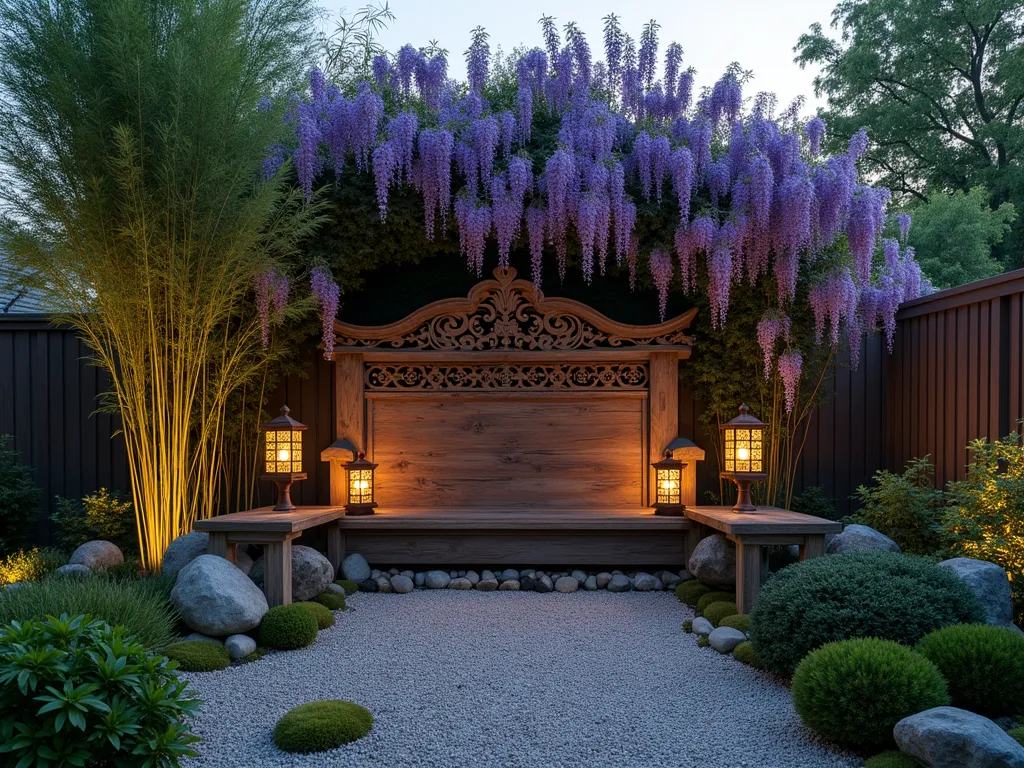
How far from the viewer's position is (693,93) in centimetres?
523

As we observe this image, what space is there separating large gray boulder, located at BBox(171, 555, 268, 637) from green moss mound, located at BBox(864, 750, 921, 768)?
2658mm

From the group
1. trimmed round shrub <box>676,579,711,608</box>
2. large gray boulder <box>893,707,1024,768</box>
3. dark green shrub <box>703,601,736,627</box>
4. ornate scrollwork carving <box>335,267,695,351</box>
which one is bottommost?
trimmed round shrub <box>676,579,711,608</box>

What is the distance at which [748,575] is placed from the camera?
3.86 meters

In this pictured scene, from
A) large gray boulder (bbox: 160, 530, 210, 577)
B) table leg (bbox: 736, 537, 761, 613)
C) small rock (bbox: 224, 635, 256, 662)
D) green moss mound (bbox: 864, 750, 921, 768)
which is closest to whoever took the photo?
green moss mound (bbox: 864, 750, 921, 768)

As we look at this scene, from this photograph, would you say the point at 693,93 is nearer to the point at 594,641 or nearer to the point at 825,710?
the point at 594,641

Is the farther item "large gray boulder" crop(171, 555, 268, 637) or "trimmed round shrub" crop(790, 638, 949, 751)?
"large gray boulder" crop(171, 555, 268, 637)

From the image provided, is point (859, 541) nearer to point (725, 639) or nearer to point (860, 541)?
point (860, 541)

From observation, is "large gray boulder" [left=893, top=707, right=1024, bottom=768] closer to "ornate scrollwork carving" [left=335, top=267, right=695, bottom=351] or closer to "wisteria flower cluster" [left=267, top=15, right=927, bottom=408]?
"wisteria flower cluster" [left=267, top=15, right=927, bottom=408]

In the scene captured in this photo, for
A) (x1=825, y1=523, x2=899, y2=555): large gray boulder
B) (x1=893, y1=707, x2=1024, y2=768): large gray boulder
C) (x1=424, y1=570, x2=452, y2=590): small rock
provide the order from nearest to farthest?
(x1=893, y1=707, x2=1024, y2=768): large gray boulder, (x1=825, y1=523, x2=899, y2=555): large gray boulder, (x1=424, y1=570, x2=452, y2=590): small rock

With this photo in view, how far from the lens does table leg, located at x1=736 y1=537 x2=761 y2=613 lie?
12.6 feet

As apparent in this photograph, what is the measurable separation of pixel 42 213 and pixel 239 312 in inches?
48.1

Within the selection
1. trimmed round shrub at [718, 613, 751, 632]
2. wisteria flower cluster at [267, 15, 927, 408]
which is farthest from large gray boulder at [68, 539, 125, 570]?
trimmed round shrub at [718, 613, 751, 632]

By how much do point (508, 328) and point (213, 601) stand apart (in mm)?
2716

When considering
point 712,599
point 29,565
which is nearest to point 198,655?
point 29,565
